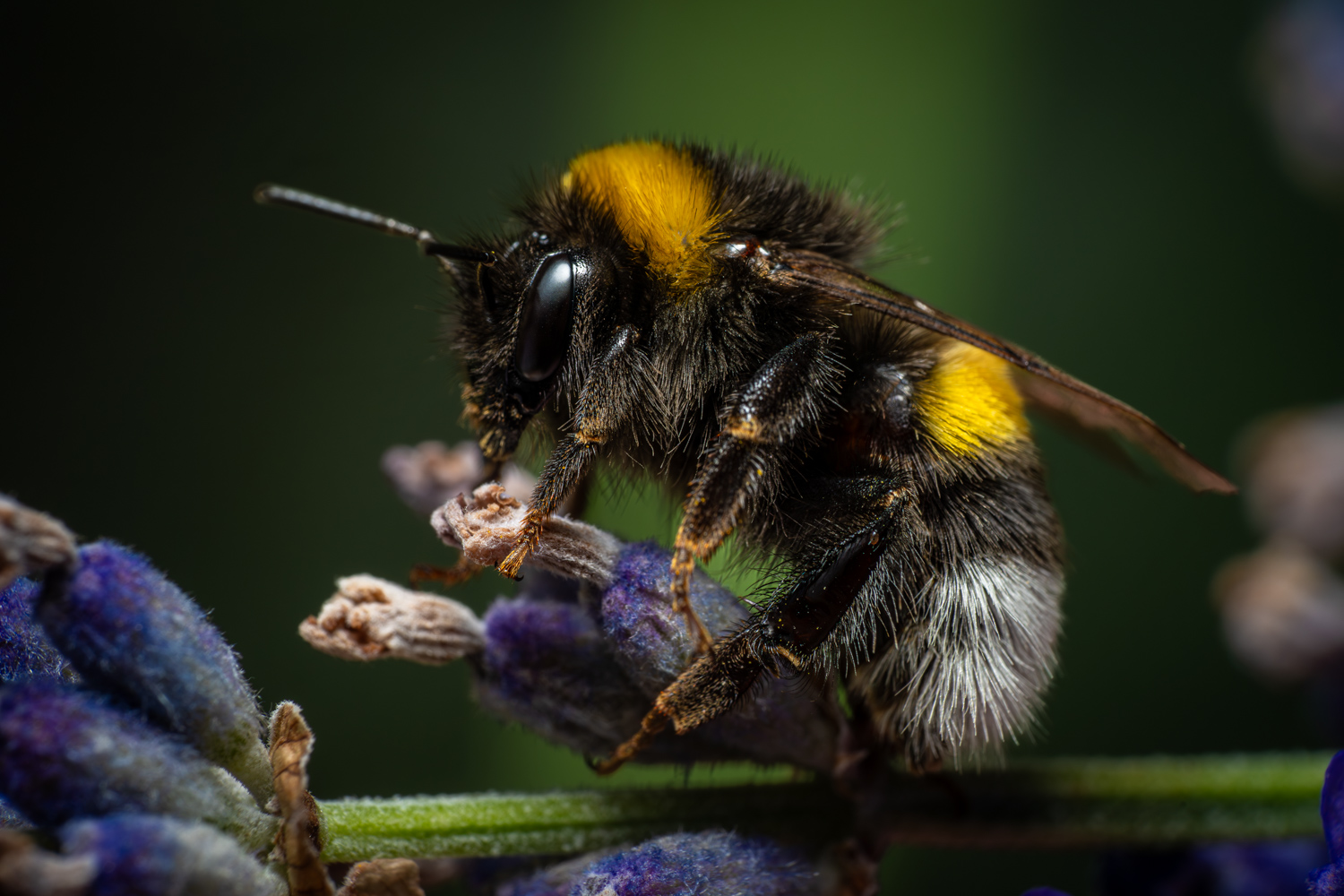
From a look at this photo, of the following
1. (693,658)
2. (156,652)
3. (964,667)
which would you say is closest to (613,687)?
(693,658)

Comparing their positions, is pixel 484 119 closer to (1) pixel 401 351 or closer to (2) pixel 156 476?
(1) pixel 401 351

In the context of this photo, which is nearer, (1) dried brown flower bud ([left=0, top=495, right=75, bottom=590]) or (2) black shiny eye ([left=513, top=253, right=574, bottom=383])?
(1) dried brown flower bud ([left=0, top=495, right=75, bottom=590])

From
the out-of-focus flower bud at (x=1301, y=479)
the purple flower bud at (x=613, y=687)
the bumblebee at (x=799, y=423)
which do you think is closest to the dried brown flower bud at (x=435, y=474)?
the bumblebee at (x=799, y=423)

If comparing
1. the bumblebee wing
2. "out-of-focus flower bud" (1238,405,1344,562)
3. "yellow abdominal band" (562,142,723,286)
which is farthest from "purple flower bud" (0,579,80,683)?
"out-of-focus flower bud" (1238,405,1344,562)

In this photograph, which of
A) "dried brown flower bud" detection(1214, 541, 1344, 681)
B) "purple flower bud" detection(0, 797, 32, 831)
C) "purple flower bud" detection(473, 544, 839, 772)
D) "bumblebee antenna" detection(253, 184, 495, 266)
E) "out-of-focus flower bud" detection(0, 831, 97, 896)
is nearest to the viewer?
"out-of-focus flower bud" detection(0, 831, 97, 896)

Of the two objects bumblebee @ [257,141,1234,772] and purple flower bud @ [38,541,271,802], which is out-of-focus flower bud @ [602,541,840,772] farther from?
purple flower bud @ [38,541,271,802]

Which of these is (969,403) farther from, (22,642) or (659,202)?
(22,642)

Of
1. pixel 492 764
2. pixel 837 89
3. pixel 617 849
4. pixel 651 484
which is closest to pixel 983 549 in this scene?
pixel 651 484
